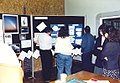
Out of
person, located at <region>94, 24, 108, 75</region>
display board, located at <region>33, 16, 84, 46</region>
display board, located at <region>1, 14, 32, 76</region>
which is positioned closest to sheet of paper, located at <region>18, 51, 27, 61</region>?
display board, located at <region>1, 14, 32, 76</region>

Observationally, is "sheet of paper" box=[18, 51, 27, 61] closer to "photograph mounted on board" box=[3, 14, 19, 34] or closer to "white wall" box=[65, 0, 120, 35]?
"photograph mounted on board" box=[3, 14, 19, 34]

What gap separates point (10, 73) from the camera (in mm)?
1220

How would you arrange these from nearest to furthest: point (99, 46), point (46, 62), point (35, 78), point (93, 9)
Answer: point (99, 46), point (46, 62), point (35, 78), point (93, 9)

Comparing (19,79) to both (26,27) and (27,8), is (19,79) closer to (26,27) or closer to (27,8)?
(26,27)

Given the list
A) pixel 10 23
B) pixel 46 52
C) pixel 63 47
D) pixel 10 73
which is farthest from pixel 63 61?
pixel 10 73

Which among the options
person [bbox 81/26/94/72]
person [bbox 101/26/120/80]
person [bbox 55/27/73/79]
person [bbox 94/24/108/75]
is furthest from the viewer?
person [bbox 81/26/94/72]

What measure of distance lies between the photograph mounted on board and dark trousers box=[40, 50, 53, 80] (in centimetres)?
83

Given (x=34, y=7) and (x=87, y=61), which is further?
(x=34, y=7)

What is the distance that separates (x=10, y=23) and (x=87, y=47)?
1.86 meters

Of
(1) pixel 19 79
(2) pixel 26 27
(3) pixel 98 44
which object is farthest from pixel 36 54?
(1) pixel 19 79

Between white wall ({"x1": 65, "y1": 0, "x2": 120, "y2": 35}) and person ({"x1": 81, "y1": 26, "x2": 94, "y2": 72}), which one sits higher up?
white wall ({"x1": 65, "y1": 0, "x2": 120, "y2": 35})

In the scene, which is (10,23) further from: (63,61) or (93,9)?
(93,9)

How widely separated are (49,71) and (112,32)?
222 cm

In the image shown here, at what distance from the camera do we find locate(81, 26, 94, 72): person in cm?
437
